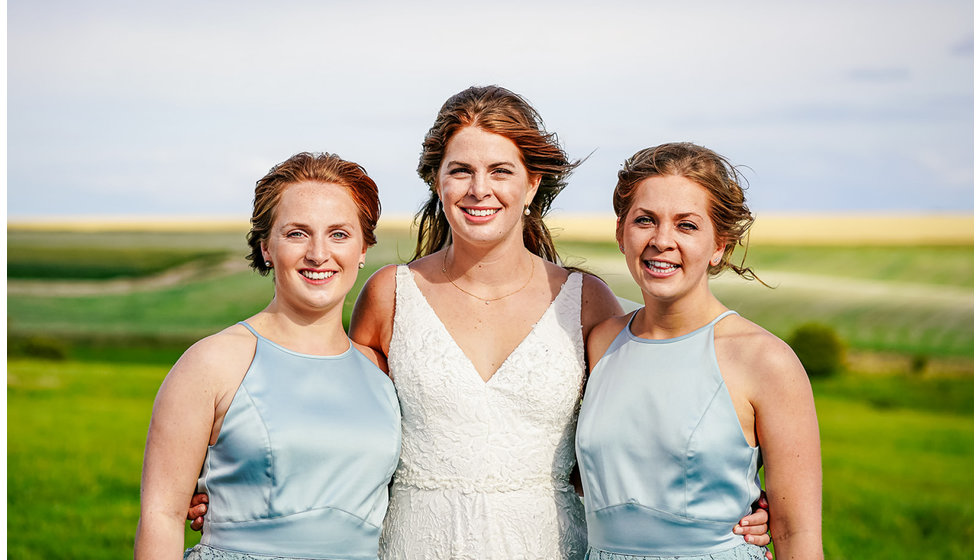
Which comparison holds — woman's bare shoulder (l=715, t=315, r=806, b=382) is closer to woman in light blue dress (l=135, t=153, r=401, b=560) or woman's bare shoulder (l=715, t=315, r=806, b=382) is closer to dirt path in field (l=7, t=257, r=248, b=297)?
woman in light blue dress (l=135, t=153, r=401, b=560)

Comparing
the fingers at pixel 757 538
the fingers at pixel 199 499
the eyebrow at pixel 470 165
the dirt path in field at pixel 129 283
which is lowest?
the fingers at pixel 757 538

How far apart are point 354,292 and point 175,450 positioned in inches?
427

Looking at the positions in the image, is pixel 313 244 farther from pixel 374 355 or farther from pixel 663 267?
pixel 663 267

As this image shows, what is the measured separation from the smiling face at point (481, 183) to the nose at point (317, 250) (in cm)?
68

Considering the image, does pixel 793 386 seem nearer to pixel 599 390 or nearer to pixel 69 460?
pixel 599 390

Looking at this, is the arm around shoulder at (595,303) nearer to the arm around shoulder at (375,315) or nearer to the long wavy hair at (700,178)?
the long wavy hair at (700,178)

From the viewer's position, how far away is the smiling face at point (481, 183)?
411cm

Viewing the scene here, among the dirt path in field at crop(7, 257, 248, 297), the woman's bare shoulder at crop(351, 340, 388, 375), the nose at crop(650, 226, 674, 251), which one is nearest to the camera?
the nose at crop(650, 226, 674, 251)

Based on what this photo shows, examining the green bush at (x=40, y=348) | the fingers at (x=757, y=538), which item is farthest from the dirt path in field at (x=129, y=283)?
the fingers at (x=757, y=538)

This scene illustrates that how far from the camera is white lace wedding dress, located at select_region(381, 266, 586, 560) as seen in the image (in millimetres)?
4113

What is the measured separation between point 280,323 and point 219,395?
16.3 inches

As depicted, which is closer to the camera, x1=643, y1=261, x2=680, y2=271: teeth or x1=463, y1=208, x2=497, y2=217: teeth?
x1=643, y1=261, x2=680, y2=271: teeth

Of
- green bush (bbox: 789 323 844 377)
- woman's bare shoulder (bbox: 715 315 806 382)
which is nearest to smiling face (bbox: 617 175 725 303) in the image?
woman's bare shoulder (bbox: 715 315 806 382)

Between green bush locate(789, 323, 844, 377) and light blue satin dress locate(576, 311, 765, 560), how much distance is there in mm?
17228
